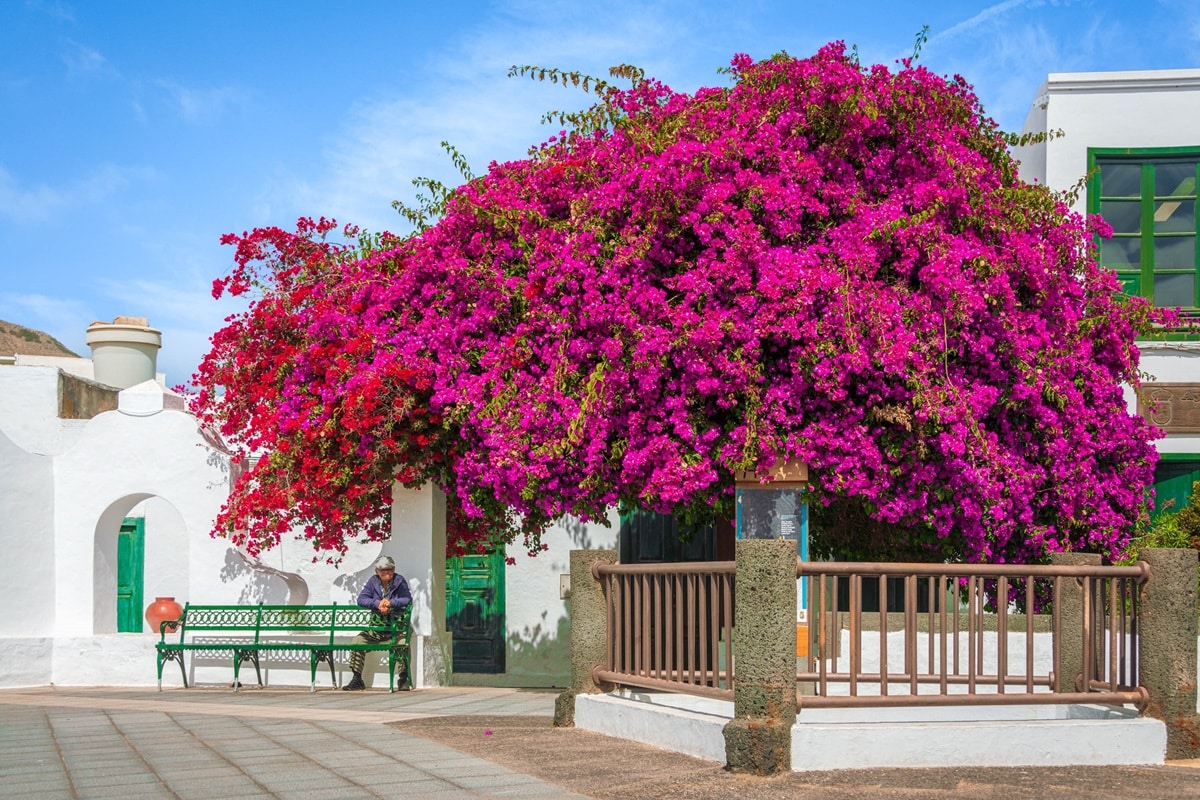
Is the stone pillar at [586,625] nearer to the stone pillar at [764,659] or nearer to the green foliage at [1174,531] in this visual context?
the stone pillar at [764,659]

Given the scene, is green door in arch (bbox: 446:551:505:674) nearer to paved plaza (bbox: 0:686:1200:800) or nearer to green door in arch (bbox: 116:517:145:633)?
green door in arch (bbox: 116:517:145:633)

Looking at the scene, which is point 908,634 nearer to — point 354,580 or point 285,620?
point 354,580

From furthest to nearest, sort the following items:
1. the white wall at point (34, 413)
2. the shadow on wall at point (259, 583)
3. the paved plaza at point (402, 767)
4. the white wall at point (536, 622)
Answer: the white wall at point (536, 622) < the white wall at point (34, 413) < the shadow on wall at point (259, 583) < the paved plaza at point (402, 767)

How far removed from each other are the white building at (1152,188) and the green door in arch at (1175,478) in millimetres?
11

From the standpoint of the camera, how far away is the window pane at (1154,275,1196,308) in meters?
15.6

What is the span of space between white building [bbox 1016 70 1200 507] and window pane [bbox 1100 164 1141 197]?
0.04 ft

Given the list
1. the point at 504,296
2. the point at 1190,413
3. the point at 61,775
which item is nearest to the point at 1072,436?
the point at 1190,413

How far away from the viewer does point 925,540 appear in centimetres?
1341

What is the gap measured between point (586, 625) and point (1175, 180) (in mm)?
9667

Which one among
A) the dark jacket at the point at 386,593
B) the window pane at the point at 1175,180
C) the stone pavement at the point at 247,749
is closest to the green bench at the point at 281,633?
the dark jacket at the point at 386,593

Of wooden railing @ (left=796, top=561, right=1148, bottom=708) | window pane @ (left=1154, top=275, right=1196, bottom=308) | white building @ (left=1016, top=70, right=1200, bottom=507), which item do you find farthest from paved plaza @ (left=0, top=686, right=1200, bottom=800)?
window pane @ (left=1154, top=275, right=1196, bottom=308)

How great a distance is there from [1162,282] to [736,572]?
9.37 m

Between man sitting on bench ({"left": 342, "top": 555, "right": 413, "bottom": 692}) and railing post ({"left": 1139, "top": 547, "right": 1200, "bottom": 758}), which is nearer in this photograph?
railing post ({"left": 1139, "top": 547, "right": 1200, "bottom": 758})

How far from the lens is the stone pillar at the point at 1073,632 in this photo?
9156 millimetres
